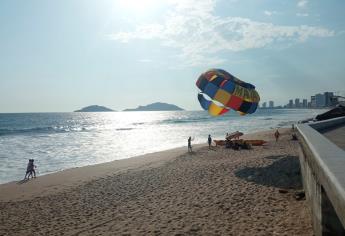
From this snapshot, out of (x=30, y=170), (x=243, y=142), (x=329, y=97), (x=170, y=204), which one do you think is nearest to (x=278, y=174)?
(x=170, y=204)

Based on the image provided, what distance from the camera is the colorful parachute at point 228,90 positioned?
18.1m

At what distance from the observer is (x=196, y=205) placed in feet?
33.2

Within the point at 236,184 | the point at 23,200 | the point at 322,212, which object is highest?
the point at 322,212

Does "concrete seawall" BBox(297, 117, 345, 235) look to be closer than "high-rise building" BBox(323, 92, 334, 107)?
Yes

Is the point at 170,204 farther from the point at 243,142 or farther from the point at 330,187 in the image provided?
the point at 243,142

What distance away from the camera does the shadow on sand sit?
1108 centimetres

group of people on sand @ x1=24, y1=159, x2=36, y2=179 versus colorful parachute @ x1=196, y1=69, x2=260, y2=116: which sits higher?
colorful parachute @ x1=196, y1=69, x2=260, y2=116

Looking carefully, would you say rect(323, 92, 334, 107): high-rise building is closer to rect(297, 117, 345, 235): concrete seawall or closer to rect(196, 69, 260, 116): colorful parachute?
rect(196, 69, 260, 116): colorful parachute

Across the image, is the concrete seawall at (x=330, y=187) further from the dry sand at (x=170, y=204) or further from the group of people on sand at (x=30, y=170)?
the group of people on sand at (x=30, y=170)

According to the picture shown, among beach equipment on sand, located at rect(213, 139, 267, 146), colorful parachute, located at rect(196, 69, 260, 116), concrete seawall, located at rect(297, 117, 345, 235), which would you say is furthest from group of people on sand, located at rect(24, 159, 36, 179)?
concrete seawall, located at rect(297, 117, 345, 235)

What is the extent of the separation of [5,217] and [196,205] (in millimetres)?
6041

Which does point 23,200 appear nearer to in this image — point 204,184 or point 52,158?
point 204,184

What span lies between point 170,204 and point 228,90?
8795 mm

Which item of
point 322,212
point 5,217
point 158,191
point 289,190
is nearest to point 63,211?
point 5,217
